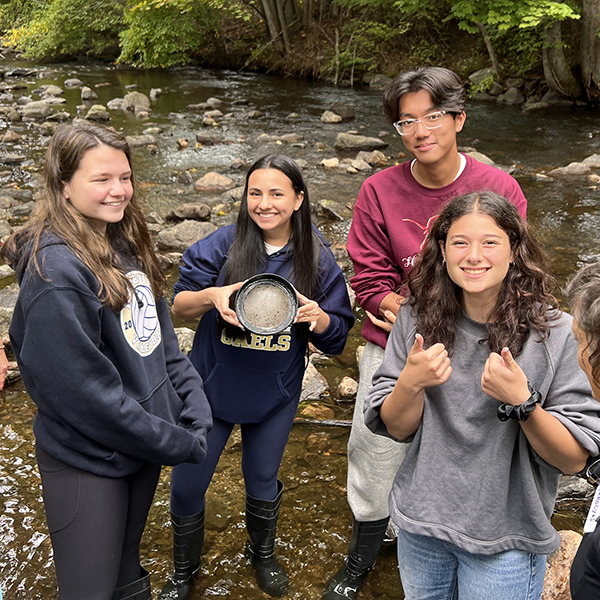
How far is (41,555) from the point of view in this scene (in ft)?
9.29

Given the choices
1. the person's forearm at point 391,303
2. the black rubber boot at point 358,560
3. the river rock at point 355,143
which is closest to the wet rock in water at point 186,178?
the river rock at point 355,143

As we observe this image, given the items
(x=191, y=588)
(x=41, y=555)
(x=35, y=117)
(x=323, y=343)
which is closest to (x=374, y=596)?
(x=191, y=588)

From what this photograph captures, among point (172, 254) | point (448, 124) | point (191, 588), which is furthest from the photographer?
point (172, 254)

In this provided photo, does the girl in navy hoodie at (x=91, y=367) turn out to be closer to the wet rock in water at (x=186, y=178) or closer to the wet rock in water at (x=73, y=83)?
the wet rock in water at (x=186, y=178)

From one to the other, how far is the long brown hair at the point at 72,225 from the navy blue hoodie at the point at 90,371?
0.11 ft

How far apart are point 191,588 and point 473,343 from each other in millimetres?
1635

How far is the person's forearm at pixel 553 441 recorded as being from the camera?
1.66m

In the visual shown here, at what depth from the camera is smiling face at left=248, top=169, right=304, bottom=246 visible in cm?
246

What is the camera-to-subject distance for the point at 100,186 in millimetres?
2010

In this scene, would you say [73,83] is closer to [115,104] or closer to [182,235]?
[115,104]

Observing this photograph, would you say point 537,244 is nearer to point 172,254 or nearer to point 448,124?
point 448,124

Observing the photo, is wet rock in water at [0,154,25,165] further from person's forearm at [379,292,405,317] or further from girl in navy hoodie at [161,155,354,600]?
person's forearm at [379,292,405,317]

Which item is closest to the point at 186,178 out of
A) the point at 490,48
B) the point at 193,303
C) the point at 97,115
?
the point at 97,115

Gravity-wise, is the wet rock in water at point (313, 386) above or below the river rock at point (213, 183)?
below
